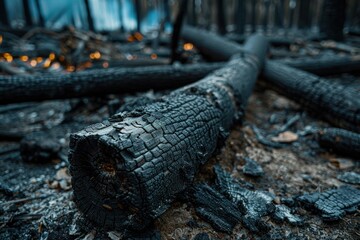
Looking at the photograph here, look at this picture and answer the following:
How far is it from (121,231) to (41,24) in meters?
12.1

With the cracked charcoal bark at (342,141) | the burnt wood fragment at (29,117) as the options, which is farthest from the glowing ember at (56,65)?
the cracked charcoal bark at (342,141)

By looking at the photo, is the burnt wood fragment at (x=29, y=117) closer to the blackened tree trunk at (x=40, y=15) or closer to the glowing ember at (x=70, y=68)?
the glowing ember at (x=70, y=68)

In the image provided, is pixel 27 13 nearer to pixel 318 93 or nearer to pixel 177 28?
pixel 177 28

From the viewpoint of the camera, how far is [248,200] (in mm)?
1816

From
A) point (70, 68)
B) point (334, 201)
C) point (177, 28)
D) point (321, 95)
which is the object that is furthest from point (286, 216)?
Result: point (70, 68)

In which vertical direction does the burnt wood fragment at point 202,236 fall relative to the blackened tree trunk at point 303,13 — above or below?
below

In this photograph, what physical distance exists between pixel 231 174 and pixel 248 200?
0.34 meters

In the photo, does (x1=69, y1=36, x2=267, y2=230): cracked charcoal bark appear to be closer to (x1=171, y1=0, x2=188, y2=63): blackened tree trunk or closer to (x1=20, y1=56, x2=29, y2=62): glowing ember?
(x1=171, y1=0, x2=188, y2=63): blackened tree trunk

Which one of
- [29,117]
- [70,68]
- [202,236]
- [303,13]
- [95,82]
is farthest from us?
[303,13]

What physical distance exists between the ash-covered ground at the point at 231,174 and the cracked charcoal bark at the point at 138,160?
A: 190 millimetres

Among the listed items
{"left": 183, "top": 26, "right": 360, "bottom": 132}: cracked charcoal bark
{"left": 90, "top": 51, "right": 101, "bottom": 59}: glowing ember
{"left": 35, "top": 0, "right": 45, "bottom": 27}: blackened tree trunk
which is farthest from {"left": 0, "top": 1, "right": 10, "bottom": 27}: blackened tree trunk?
{"left": 183, "top": 26, "right": 360, "bottom": 132}: cracked charcoal bark

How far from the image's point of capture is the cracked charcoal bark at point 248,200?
5.37 ft

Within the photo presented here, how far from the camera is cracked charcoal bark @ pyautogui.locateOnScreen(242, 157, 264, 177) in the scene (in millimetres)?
2137

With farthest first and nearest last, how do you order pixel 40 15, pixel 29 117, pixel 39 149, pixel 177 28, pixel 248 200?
pixel 40 15
pixel 177 28
pixel 29 117
pixel 39 149
pixel 248 200
